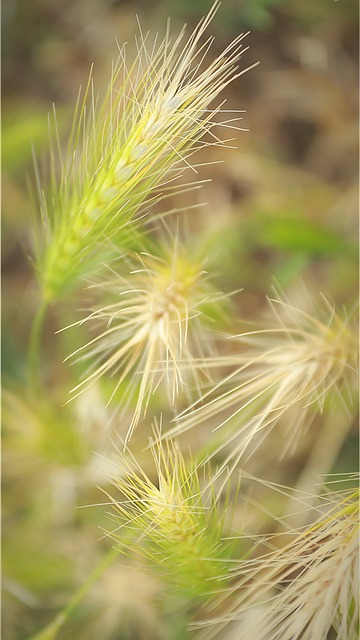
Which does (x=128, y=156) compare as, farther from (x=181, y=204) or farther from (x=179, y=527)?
(x=181, y=204)

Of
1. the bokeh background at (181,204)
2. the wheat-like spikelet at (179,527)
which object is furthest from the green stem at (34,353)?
the wheat-like spikelet at (179,527)

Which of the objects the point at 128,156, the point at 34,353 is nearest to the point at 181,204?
the point at 34,353

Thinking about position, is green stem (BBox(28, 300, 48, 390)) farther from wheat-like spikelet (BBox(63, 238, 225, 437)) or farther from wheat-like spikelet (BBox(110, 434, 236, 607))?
wheat-like spikelet (BBox(110, 434, 236, 607))

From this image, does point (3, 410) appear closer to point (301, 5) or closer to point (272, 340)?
point (272, 340)

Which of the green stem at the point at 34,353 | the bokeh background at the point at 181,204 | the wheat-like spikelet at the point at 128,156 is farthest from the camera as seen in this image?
the bokeh background at the point at 181,204

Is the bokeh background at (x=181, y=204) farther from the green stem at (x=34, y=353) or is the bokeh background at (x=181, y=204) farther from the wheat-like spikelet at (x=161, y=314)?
the wheat-like spikelet at (x=161, y=314)

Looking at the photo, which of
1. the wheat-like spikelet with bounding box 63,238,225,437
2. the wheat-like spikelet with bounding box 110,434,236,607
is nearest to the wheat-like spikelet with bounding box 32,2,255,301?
the wheat-like spikelet with bounding box 63,238,225,437

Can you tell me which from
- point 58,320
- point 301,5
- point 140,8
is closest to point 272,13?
point 301,5
